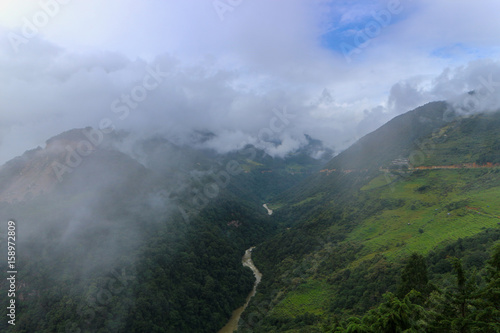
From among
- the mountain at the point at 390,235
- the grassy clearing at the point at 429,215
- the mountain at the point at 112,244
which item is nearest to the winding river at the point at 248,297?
the mountain at the point at 112,244

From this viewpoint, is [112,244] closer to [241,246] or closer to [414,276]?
[241,246]

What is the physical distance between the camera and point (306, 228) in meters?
106

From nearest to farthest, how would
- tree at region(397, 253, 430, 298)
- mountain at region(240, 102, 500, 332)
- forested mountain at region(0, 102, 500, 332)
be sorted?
tree at region(397, 253, 430, 298), forested mountain at region(0, 102, 500, 332), mountain at region(240, 102, 500, 332)

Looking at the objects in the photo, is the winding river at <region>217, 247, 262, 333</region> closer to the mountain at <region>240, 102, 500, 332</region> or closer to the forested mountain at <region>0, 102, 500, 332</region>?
the forested mountain at <region>0, 102, 500, 332</region>

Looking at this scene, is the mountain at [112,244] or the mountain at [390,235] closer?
the mountain at [390,235]

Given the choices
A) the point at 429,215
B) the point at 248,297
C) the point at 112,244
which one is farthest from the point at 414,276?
the point at 112,244

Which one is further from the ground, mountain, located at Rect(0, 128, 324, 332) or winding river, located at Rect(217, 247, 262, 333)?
mountain, located at Rect(0, 128, 324, 332)

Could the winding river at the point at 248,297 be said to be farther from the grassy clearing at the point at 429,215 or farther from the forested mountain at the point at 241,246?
the grassy clearing at the point at 429,215

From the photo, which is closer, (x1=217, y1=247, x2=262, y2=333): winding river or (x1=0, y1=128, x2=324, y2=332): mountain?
(x1=0, y1=128, x2=324, y2=332): mountain

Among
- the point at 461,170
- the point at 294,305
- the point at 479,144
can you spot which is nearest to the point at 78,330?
the point at 294,305

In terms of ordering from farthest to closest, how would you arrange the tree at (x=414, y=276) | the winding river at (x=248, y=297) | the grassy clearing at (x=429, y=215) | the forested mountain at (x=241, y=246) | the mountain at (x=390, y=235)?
1. the winding river at (x=248, y=297)
2. the grassy clearing at (x=429, y=215)
3. the mountain at (x=390, y=235)
4. the forested mountain at (x=241, y=246)
5. the tree at (x=414, y=276)

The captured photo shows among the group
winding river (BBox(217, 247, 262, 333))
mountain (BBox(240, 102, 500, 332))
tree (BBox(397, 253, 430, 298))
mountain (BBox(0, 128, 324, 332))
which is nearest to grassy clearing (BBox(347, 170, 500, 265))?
mountain (BBox(240, 102, 500, 332))

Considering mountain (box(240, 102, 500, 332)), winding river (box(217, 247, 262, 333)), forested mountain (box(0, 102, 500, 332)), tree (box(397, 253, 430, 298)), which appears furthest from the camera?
winding river (box(217, 247, 262, 333))

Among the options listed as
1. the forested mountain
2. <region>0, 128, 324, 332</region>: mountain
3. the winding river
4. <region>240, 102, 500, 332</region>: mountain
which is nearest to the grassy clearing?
<region>240, 102, 500, 332</region>: mountain
